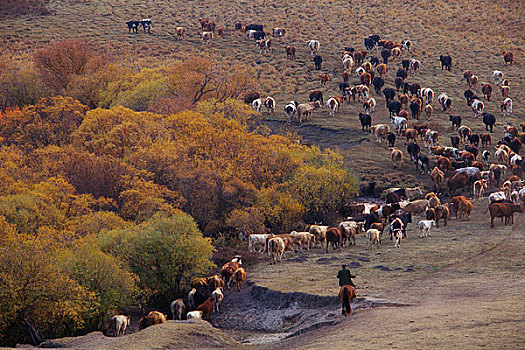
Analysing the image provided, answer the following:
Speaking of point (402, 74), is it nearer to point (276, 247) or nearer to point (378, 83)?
point (378, 83)

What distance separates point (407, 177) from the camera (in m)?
50.7

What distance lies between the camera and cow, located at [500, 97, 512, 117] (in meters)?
63.8

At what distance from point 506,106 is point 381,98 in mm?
11540

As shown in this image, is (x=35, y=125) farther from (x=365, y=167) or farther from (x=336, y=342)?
(x=336, y=342)

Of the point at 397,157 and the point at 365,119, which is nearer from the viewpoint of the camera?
the point at 397,157

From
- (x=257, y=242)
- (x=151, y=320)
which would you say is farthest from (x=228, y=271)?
(x=151, y=320)

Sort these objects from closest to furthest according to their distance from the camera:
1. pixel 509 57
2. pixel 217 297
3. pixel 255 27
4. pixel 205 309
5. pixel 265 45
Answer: pixel 205 309 → pixel 217 297 → pixel 509 57 → pixel 265 45 → pixel 255 27

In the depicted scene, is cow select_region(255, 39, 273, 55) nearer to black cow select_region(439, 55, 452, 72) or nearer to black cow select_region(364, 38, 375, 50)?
black cow select_region(364, 38, 375, 50)

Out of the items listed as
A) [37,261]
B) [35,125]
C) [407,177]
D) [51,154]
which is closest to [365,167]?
[407,177]

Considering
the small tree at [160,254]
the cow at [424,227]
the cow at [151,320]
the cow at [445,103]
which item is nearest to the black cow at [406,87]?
the cow at [445,103]

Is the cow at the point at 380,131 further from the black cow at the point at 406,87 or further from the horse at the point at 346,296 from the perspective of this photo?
the horse at the point at 346,296

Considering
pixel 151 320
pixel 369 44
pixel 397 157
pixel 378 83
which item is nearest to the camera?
pixel 151 320

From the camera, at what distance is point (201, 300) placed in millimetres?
31406

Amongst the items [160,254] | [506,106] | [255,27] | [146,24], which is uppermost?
[146,24]
